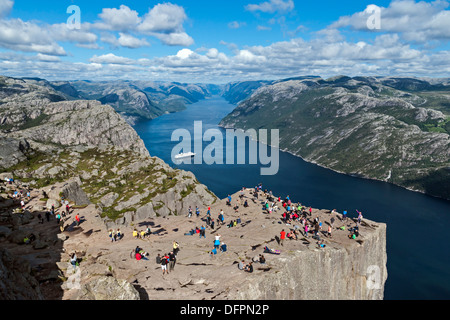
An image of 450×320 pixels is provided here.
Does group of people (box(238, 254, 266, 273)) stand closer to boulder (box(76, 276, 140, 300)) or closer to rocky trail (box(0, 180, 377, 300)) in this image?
Answer: rocky trail (box(0, 180, 377, 300))

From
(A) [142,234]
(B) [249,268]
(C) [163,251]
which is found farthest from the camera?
(A) [142,234]

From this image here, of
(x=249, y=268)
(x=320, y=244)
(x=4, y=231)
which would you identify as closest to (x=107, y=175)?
(x=4, y=231)

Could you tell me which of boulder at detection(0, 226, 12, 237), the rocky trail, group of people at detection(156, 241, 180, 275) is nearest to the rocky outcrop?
the rocky trail

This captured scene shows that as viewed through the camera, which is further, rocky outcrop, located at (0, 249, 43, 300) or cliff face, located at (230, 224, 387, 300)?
cliff face, located at (230, 224, 387, 300)

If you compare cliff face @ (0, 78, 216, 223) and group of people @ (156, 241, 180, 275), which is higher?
group of people @ (156, 241, 180, 275)

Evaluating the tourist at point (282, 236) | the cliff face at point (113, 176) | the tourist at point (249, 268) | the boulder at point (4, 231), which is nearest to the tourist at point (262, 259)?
the tourist at point (249, 268)

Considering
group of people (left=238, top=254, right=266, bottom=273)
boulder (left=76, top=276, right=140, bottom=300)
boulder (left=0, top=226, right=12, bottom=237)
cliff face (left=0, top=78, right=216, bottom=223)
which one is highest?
boulder (left=76, top=276, right=140, bottom=300)

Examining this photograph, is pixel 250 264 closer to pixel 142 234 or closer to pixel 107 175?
pixel 142 234

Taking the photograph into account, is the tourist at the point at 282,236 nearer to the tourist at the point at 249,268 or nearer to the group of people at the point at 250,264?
the group of people at the point at 250,264
